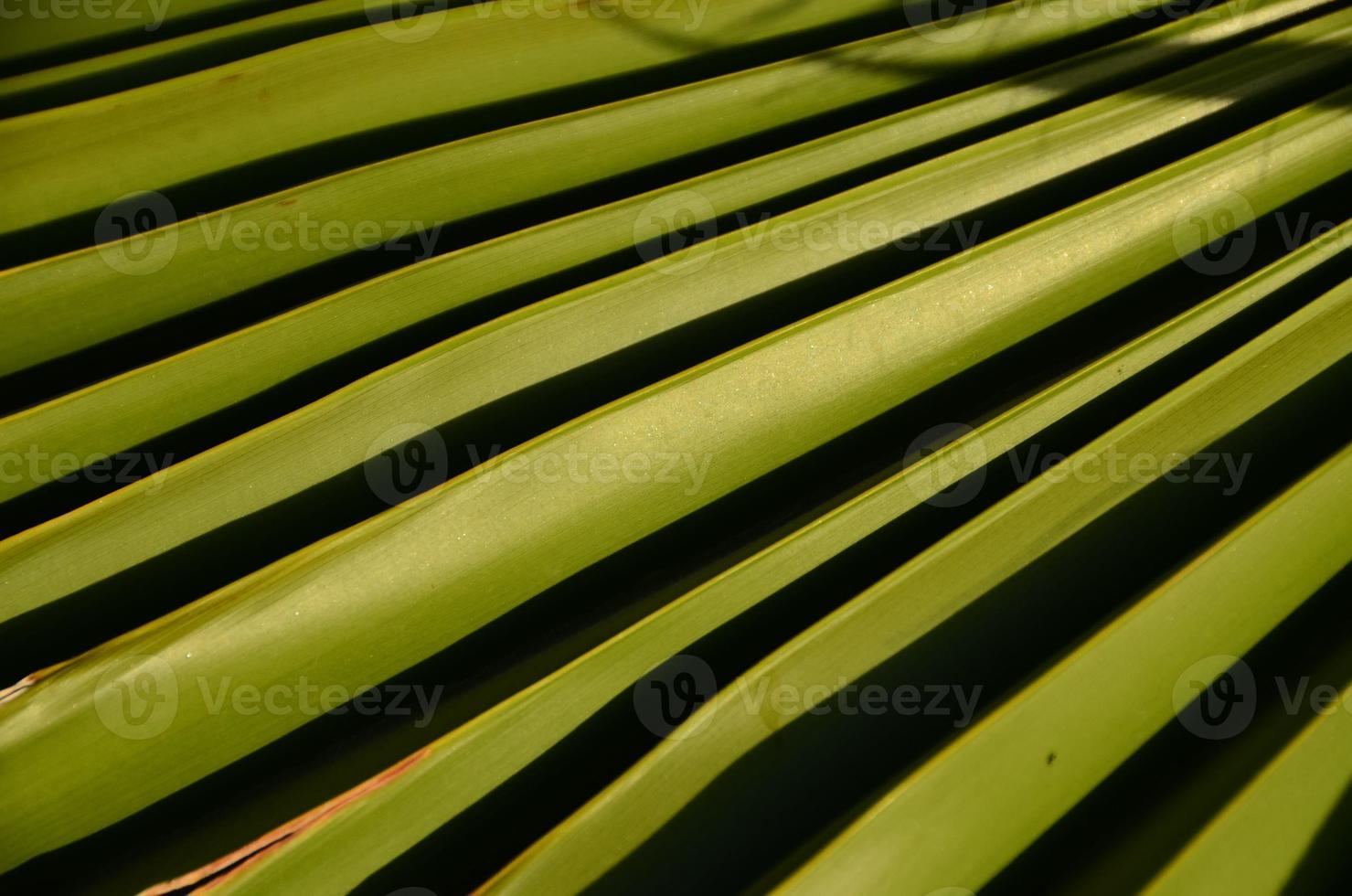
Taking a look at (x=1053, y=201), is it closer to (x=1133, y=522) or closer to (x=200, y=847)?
(x=1133, y=522)

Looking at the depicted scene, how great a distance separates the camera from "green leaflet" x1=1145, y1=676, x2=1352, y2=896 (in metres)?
0.52

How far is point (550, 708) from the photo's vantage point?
58 cm

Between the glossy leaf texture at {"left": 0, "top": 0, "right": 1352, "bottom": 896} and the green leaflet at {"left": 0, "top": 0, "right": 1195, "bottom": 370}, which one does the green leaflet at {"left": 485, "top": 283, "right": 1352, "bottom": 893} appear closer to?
the glossy leaf texture at {"left": 0, "top": 0, "right": 1352, "bottom": 896}

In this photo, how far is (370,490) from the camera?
2.18 ft

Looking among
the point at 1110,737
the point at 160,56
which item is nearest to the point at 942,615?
the point at 1110,737

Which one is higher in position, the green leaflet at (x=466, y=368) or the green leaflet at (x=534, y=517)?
the green leaflet at (x=466, y=368)

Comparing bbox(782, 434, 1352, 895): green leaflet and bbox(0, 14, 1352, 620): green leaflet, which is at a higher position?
bbox(0, 14, 1352, 620): green leaflet

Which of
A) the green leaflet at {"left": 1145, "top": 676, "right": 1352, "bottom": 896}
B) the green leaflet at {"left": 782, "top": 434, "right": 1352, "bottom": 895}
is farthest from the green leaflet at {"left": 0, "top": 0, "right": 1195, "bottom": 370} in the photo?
the green leaflet at {"left": 1145, "top": 676, "right": 1352, "bottom": 896}

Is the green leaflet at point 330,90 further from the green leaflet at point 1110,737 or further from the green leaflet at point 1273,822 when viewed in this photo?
the green leaflet at point 1273,822

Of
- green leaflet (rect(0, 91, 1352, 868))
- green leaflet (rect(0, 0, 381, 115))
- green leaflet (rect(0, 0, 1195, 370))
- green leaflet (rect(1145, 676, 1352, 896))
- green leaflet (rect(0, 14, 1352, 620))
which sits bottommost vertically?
green leaflet (rect(1145, 676, 1352, 896))

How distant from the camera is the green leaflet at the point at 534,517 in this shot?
586 millimetres

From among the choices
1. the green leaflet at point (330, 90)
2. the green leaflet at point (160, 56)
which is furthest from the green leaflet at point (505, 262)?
the green leaflet at point (160, 56)

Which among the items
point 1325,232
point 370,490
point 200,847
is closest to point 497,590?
point 370,490

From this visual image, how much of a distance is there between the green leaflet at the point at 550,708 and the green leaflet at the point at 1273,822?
0.27m
